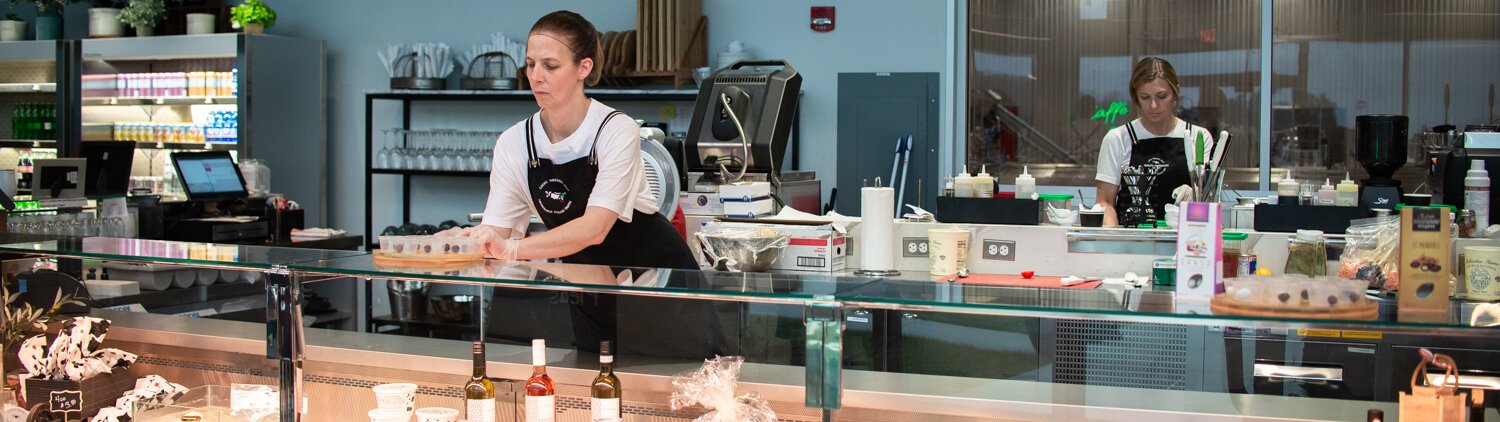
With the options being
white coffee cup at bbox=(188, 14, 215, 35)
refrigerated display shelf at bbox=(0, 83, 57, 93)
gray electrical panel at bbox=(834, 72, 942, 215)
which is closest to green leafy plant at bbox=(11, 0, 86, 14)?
refrigerated display shelf at bbox=(0, 83, 57, 93)

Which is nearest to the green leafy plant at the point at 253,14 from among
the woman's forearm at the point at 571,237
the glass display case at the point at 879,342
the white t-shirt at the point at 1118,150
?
the glass display case at the point at 879,342

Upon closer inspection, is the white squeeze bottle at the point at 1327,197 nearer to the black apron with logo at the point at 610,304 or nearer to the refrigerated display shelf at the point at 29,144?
the black apron with logo at the point at 610,304

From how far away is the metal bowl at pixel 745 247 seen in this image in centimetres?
357

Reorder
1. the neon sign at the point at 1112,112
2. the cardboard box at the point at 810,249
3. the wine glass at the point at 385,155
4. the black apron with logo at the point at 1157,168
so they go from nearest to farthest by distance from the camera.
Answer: the cardboard box at the point at 810,249 < the black apron with logo at the point at 1157,168 < the neon sign at the point at 1112,112 < the wine glass at the point at 385,155

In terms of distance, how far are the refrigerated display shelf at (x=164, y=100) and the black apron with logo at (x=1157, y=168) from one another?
621 centimetres

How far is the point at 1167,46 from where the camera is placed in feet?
21.9

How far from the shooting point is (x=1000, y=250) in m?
3.82

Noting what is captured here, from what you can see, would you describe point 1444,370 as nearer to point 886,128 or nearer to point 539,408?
point 539,408

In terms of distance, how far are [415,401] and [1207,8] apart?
18.0ft

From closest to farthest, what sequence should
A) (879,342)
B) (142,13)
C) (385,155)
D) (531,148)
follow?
1. (531,148)
2. (879,342)
3. (385,155)
4. (142,13)

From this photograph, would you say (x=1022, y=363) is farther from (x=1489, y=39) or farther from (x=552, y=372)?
(x=1489, y=39)

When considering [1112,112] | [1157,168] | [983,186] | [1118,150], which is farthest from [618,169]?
[1112,112]

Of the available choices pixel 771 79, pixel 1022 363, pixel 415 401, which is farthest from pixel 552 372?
pixel 771 79

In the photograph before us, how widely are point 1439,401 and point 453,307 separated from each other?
18.9 ft
